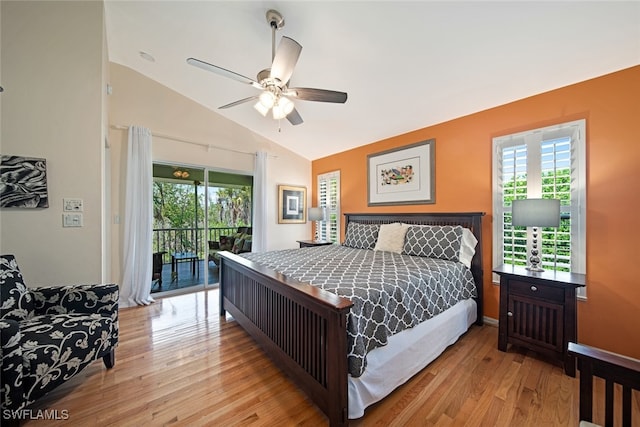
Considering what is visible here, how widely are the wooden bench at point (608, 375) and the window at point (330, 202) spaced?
3.98 m

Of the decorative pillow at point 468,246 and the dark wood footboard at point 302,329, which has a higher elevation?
the decorative pillow at point 468,246

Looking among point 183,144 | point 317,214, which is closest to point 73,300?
point 183,144

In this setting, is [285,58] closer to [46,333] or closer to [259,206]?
[46,333]

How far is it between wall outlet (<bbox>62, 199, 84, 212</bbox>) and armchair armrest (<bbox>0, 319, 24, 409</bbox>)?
1112mm

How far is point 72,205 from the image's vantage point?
226 centimetres

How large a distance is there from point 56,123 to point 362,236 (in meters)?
3.49

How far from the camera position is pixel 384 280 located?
1.93 meters

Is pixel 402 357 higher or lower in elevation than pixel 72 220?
lower

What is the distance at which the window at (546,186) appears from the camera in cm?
238

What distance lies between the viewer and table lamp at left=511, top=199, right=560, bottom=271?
2.16 metres

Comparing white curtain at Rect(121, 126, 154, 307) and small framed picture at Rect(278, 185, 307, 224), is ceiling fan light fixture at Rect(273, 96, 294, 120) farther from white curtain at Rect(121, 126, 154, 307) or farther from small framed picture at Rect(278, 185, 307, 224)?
small framed picture at Rect(278, 185, 307, 224)

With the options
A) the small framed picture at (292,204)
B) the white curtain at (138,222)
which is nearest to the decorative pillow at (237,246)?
the small framed picture at (292,204)

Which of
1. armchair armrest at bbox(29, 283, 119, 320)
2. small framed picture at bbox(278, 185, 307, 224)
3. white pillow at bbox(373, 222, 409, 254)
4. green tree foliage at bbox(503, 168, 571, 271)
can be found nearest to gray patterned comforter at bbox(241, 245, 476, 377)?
white pillow at bbox(373, 222, 409, 254)

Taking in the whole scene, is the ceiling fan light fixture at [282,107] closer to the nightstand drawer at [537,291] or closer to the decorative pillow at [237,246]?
the nightstand drawer at [537,291]
